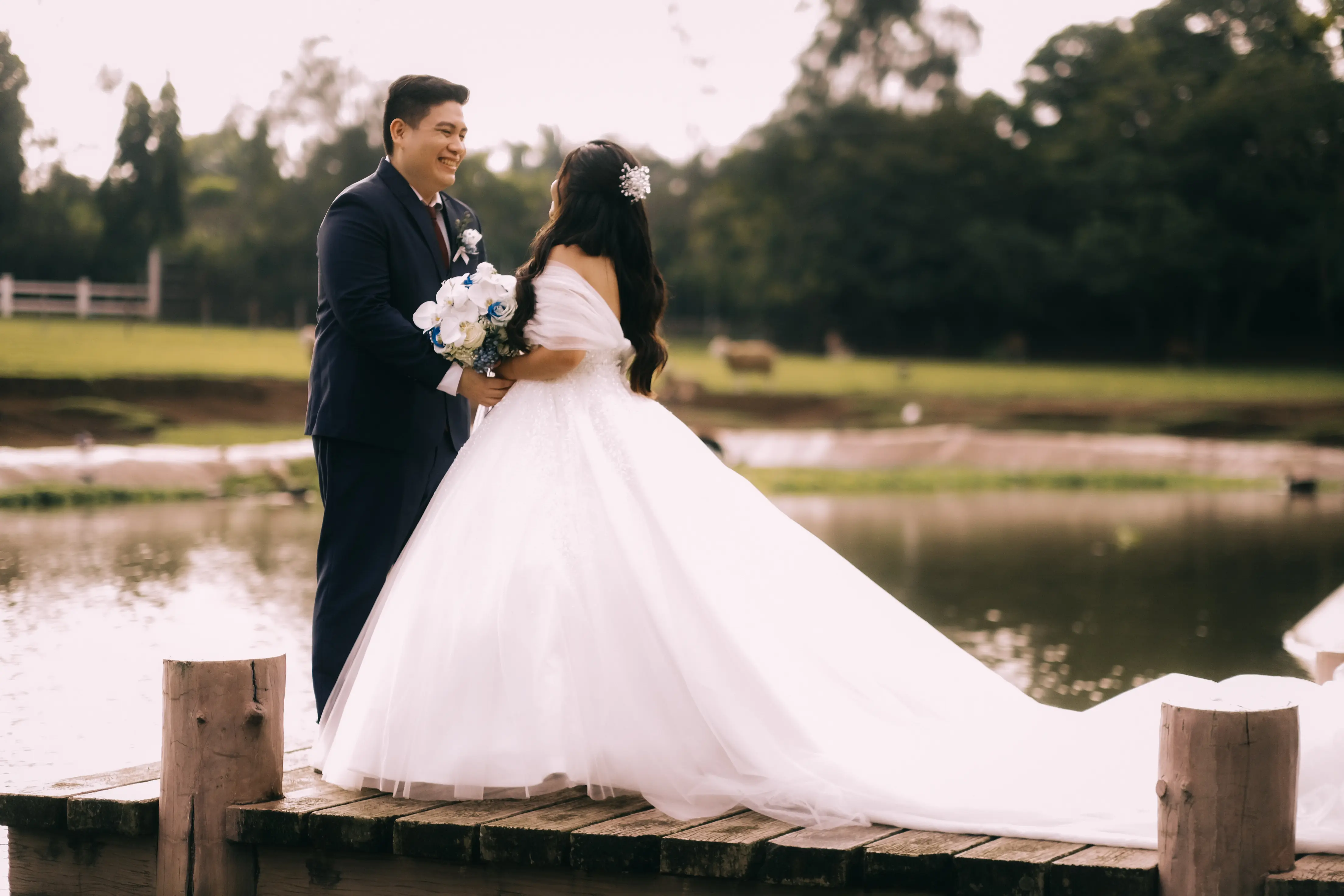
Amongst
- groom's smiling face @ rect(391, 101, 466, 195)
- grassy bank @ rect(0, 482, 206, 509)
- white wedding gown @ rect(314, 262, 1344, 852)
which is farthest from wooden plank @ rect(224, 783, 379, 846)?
grassy bank @ rect(0, 482, 206, 509)

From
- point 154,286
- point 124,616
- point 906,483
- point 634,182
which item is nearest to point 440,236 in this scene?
point 634,182

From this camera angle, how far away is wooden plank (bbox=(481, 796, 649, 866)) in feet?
8.79

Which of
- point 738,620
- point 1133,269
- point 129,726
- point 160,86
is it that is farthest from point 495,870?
point 1133,269

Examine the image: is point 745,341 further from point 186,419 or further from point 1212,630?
point 1212,630

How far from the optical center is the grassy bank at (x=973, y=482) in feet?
50.2

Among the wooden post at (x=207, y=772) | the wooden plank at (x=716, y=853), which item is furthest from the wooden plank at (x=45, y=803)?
the wooden plank at (x=716, y=853)

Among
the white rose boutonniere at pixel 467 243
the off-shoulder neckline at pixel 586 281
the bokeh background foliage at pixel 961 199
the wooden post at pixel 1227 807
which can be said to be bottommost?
the wooden post at pixel 1227 807

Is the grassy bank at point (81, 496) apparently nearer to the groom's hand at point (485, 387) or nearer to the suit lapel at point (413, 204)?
the suit lapel at point (413, 204)

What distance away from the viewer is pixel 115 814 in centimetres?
293

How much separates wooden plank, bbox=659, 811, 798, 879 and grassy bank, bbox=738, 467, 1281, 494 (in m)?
12.2

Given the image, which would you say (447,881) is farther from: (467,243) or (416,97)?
(416,97)

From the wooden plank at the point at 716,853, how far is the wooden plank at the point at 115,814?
1.16 meters

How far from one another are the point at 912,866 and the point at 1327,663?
6.42 ft

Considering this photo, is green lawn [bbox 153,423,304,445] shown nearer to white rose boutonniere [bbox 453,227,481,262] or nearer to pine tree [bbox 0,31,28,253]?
pine tree [bbox 0,31,28,253]
